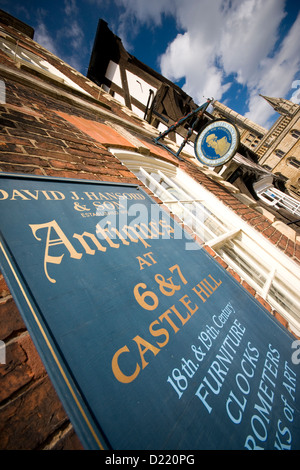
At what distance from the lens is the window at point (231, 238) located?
2.45 metres

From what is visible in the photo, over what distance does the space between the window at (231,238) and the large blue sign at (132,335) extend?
42.7 inches

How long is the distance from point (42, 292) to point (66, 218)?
1.63 ft

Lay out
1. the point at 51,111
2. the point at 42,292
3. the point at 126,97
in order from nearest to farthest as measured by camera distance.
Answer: the point at 42,292, the point at 51,111, the point at 126,97

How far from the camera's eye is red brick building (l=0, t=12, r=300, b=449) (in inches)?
22.5

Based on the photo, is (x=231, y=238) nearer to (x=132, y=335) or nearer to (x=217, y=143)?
(x=217, y=143)

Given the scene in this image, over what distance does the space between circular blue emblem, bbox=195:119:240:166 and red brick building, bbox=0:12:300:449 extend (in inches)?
20.2

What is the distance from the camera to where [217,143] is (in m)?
3.54

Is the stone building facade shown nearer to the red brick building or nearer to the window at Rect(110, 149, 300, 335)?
the window at Rect(110, 149, 300, 335)

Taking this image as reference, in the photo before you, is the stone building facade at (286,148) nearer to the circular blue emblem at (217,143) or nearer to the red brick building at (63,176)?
the circular blue emblem at (217,143)

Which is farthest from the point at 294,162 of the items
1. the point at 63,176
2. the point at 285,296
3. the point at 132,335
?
the point at 132,335

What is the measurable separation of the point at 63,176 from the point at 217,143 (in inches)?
129
